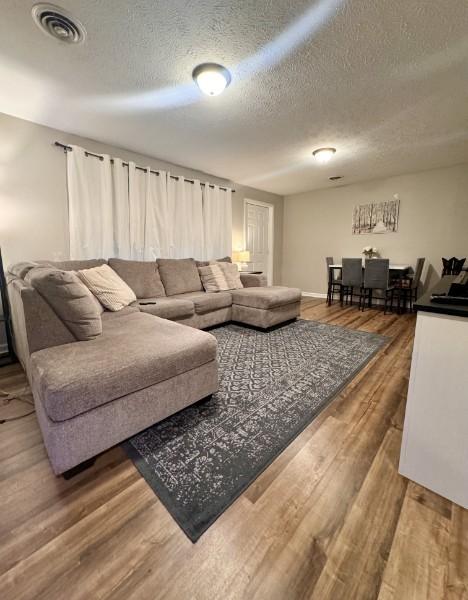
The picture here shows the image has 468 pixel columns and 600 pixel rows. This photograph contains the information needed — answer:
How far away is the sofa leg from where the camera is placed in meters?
1.17

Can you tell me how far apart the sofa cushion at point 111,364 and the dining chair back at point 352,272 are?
3607mm

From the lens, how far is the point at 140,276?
10.2 feet

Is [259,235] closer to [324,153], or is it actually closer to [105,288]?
[324,153]

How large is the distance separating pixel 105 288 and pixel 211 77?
188cm

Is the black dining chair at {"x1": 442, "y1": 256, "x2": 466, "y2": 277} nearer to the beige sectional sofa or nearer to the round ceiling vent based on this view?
the beige sectional sofa

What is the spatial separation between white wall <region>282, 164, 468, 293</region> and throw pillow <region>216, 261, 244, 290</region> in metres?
2.51

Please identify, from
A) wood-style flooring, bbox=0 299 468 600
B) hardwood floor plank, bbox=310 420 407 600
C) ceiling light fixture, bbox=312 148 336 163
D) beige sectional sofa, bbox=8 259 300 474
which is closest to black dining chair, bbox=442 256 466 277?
ceiling light fixture, bbox=312 148 336 163

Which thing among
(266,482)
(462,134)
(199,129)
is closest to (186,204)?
(199,129)

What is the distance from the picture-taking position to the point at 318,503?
1.04m

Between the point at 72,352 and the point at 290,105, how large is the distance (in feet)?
8.52

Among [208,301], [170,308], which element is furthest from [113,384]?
[208,301]

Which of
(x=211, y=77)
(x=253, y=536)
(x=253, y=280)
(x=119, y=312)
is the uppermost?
(x=211, y=77)

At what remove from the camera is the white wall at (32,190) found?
8.24 ft

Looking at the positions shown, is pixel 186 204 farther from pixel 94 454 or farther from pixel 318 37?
pixel 94 454
